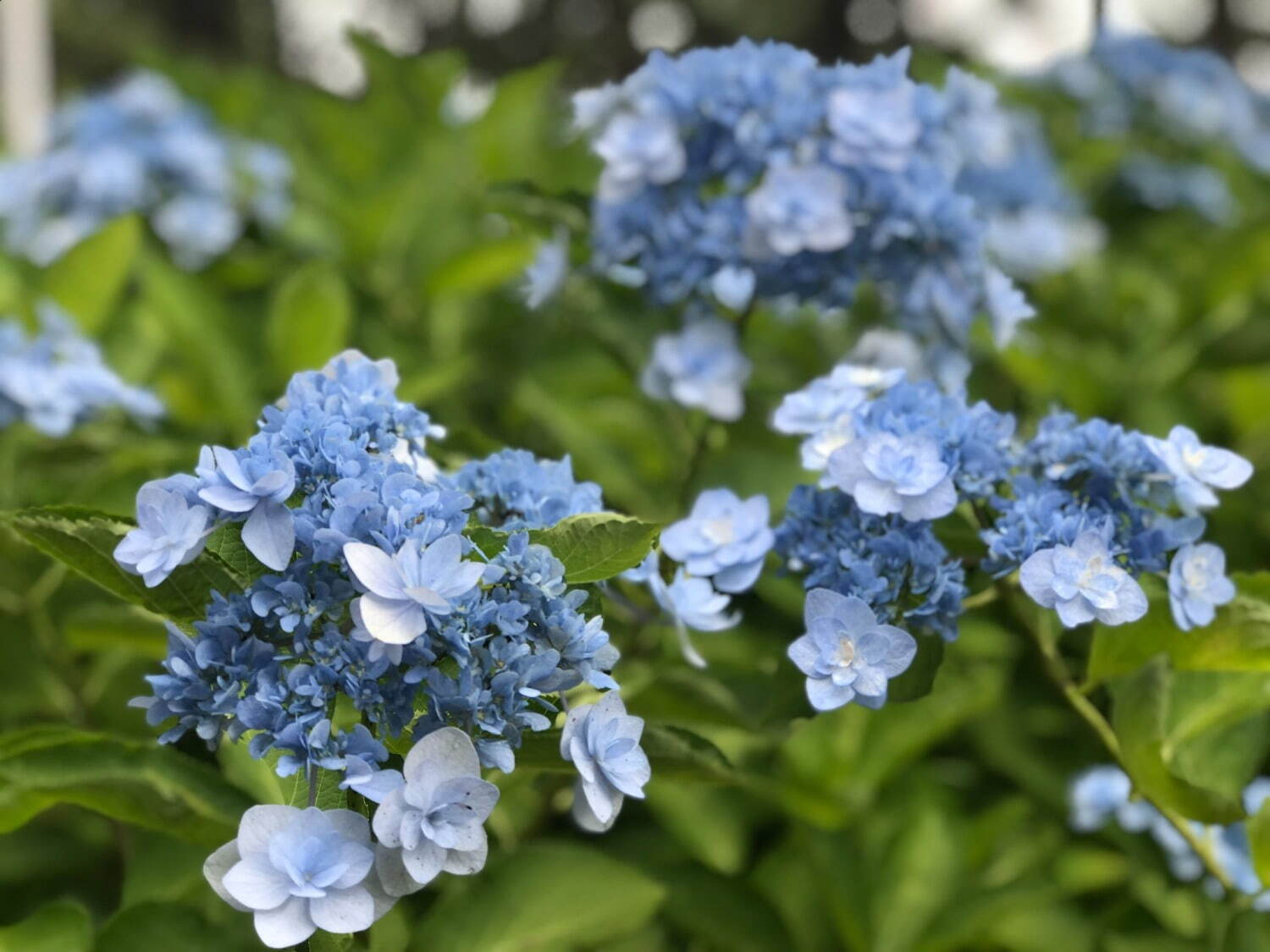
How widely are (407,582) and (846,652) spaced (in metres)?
0.29

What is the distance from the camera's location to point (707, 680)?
111 centimetres

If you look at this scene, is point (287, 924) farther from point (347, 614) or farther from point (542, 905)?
point (542, 905)

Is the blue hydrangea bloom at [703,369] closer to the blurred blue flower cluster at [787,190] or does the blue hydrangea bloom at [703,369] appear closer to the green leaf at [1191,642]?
the blurred blue flower cluster at [787,190]

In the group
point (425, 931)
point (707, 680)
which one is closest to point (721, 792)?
point (707, 680)

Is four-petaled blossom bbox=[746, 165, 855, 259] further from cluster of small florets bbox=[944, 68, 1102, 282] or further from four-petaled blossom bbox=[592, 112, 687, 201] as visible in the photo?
cluster of small florets bbox=[944, 68, 1102, 282]

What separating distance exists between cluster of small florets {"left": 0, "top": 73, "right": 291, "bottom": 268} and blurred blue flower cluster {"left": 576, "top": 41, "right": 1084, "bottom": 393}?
0.86m

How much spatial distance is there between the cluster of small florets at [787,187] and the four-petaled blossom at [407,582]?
0.55 meters

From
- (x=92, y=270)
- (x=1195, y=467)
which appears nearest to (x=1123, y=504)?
(x=1195, y=467)

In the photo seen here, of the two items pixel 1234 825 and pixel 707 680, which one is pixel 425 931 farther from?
pixel 1234 825

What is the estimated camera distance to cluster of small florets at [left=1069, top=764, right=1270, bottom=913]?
3.73 ft

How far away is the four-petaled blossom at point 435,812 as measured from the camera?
0.69m

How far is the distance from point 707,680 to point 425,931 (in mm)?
299

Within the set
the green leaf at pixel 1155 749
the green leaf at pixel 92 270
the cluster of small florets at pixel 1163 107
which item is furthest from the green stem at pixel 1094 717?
the cluster of small florets at pixel 1163 107

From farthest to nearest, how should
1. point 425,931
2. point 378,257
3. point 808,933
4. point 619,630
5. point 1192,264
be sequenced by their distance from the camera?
point 1192,264 → point 378,257 → point 808,933 → point 619,630 → point 425,931
